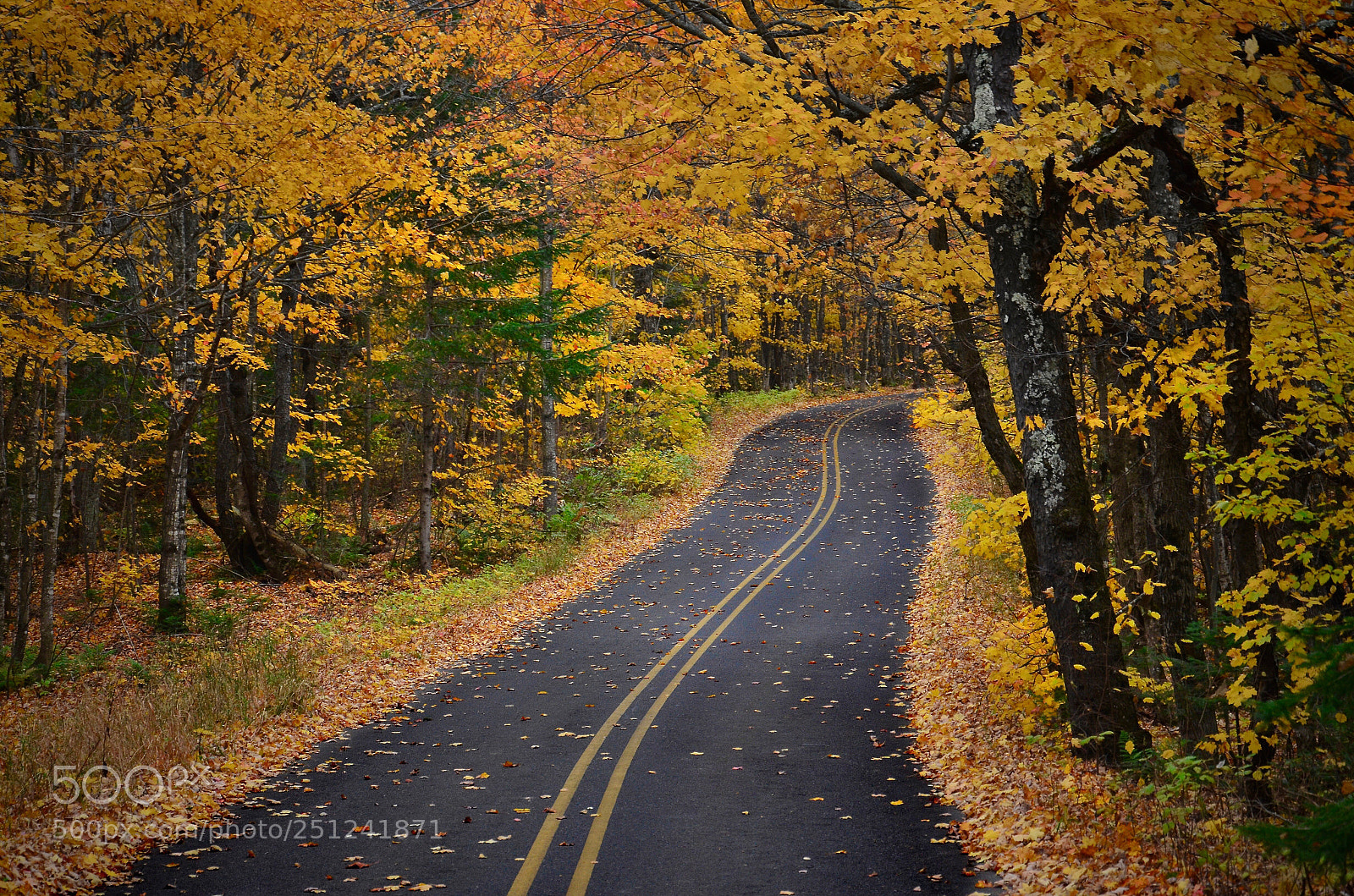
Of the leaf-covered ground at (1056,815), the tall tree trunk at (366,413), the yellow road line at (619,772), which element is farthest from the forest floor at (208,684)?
the leaf-covered ground at (1056,815)

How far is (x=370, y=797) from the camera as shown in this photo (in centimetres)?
766

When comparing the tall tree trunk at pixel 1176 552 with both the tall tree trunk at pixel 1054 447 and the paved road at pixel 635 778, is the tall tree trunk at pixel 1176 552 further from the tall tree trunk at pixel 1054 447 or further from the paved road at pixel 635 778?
the paved road at pixel 635 778

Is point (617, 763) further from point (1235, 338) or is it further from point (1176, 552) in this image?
point (1235, 338)

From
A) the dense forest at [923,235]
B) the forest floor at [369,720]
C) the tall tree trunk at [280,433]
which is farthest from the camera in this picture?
the tall tree trunk at [280,433]

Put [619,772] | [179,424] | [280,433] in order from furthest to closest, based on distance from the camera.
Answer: [280,433] < [179,424] < [619,772]

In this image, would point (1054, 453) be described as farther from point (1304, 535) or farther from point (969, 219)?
point (969, 219)

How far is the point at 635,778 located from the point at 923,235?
25.3 ft

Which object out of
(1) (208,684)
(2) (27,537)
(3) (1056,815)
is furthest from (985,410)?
(2) (27,537)

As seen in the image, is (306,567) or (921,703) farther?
(306,567)

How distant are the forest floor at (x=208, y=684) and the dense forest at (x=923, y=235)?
4.14 ft

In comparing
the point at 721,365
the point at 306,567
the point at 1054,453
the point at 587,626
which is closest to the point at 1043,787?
the point at 1054,453

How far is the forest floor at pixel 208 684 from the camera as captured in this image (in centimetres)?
679

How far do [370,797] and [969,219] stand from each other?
302 inches

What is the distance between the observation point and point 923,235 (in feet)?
37.1
